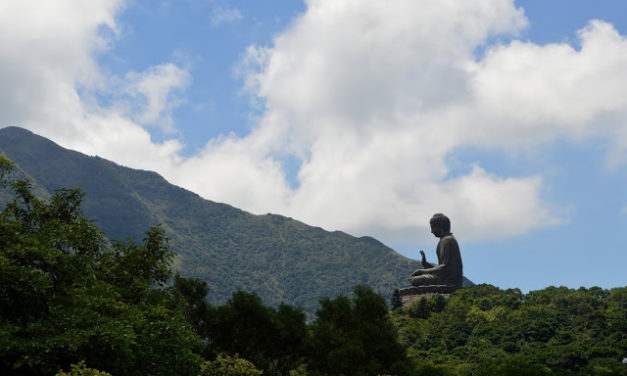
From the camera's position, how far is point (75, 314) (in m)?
20.7

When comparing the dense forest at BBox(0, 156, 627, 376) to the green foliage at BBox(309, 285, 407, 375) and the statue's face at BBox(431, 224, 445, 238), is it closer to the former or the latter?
the green foliage at BBox(309, 285, 407, 375)

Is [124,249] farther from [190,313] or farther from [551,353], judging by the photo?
[551,353]

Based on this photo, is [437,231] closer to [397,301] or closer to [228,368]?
[397,301]

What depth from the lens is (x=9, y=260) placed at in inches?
770

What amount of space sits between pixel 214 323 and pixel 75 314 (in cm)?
1628

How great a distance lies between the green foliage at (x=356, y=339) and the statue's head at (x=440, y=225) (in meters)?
37.9

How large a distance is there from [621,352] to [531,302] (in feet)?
52.5

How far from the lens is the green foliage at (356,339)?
35969 mm

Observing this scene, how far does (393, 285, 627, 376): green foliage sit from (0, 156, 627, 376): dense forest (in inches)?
4.9

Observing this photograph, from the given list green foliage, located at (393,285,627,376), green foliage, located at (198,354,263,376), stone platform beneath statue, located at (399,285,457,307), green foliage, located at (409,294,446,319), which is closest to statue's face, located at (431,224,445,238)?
stone platform beneath statue, located at (399,285,457,307)

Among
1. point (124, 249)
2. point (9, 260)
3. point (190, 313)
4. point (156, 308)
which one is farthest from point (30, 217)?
point (190, 313)

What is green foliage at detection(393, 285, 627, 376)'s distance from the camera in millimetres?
49406

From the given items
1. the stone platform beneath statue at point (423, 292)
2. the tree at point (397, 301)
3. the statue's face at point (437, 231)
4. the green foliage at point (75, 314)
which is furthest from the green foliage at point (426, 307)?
the green foliage at point (75, 314)

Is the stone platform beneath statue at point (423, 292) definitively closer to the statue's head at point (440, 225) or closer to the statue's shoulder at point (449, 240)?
the statue's shoulder at point (449, 240)
